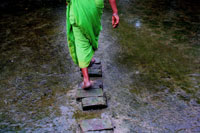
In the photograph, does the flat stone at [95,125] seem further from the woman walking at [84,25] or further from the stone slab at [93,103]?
the woman walking at [84,25]

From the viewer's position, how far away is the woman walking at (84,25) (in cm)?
224

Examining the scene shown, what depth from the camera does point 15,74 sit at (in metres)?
2.84

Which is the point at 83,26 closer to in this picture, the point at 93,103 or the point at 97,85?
the point at 97,85

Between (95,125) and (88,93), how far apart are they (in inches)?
20.3

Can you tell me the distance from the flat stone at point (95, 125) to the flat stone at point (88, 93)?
15.4 inches

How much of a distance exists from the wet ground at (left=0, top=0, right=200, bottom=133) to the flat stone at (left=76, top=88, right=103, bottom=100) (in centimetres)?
9

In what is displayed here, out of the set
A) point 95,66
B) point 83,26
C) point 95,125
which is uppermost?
point 83,26

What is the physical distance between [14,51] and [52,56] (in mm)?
656

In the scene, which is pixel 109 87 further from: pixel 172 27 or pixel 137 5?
pixel 137 5

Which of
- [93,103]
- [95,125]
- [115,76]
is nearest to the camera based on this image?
[95,125]

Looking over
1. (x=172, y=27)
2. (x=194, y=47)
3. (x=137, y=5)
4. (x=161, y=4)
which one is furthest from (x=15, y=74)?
(x=161, y=4)

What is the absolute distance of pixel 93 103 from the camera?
2.24 metres

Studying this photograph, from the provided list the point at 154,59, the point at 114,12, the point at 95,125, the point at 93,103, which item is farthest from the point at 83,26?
the point at 154,59

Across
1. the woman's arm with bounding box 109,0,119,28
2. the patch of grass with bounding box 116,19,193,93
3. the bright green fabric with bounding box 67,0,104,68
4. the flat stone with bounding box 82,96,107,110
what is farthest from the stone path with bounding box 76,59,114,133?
the woman's arm with bounding box 109,0,119,28
